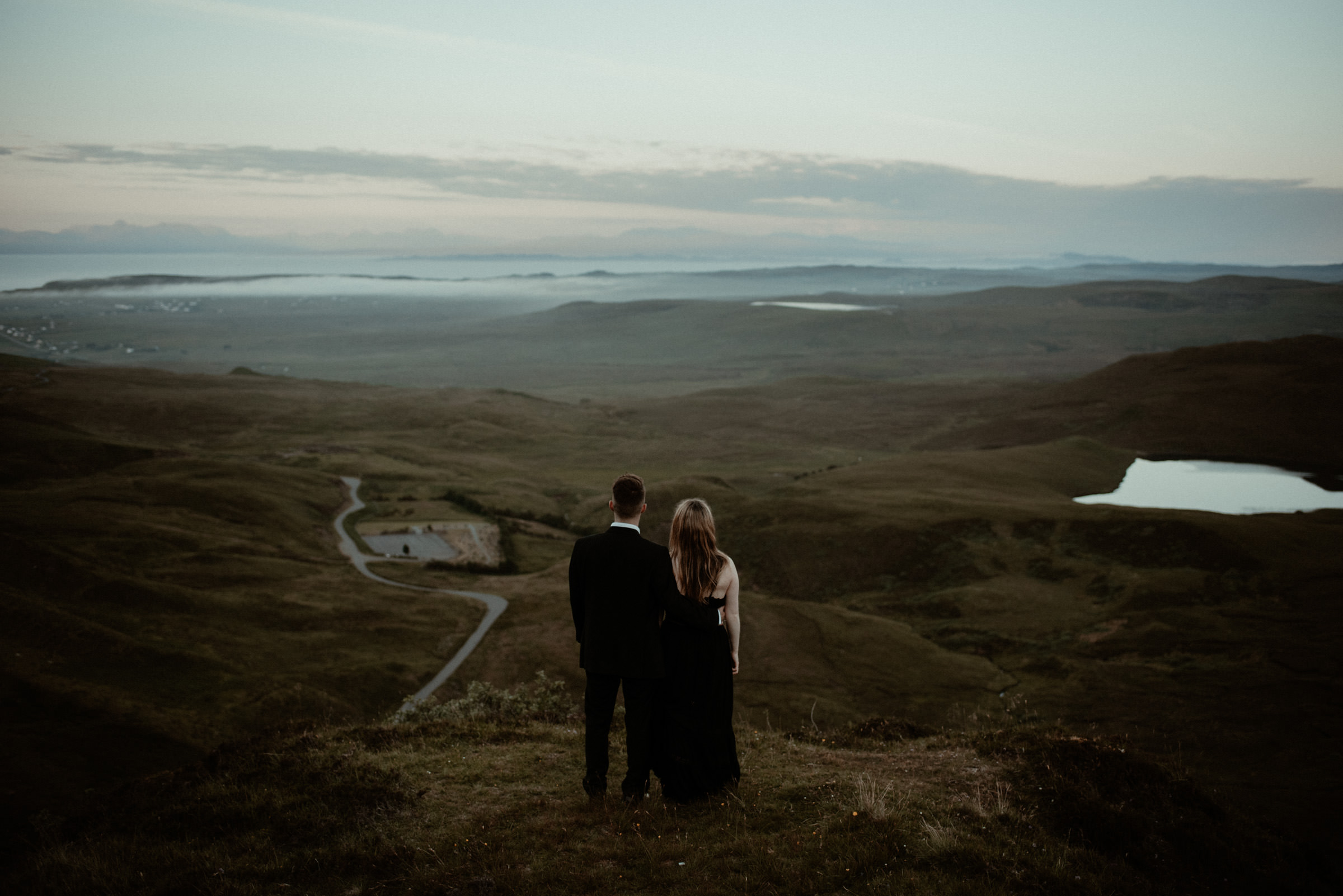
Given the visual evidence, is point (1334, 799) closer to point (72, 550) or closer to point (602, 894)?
point (602, 894)

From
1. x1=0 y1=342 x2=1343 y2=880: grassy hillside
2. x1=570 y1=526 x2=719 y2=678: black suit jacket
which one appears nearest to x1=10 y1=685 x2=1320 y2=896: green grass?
x1=570 y1=526 x2=719 y2=678: black suit jacket

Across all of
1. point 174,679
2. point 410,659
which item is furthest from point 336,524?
point 174,679

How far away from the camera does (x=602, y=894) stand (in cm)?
870

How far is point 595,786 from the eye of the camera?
1090cm

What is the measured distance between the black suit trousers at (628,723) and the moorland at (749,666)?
21.3 inches

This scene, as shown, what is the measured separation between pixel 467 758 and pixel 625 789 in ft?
14.8

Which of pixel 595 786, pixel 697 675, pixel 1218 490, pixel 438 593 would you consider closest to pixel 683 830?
pixel 595 786

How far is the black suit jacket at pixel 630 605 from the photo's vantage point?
9812mm

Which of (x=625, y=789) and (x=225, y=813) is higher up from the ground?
(x=625, y=789)

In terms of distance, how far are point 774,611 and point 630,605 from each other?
4949cm

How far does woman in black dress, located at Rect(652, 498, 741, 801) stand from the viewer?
9.88 m

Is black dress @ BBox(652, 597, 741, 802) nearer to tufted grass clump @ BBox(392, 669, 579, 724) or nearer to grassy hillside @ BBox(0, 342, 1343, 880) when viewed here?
grassy hillside @ BBox(0, 342, 1343, 880)

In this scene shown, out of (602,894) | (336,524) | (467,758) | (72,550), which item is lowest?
(336,524)

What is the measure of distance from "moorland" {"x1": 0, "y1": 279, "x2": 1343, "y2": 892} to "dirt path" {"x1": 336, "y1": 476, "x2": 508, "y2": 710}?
3.73 feet
